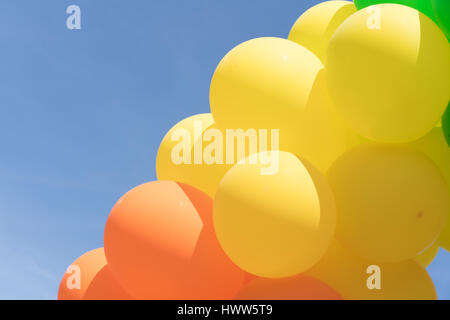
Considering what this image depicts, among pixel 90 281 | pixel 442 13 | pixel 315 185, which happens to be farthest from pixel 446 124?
pixel 90 281

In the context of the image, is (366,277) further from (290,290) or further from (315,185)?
(315,185)

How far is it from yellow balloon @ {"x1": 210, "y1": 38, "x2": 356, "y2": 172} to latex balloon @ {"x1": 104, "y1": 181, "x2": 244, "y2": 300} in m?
0.65

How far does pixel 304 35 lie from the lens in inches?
150

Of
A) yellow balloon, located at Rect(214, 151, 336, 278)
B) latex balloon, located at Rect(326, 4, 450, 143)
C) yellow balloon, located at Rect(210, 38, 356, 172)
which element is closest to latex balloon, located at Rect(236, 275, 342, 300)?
yellow balloon, located at Rect(214, 151, 336, 278)

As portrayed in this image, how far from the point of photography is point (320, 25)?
3744 mm

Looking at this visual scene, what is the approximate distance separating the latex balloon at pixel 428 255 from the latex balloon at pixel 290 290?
111 centimetres

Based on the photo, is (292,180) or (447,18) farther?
(447,18)

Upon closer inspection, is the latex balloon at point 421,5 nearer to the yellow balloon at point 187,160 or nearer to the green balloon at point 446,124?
the green balloon at point 446,124

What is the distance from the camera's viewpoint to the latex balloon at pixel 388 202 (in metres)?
2.77

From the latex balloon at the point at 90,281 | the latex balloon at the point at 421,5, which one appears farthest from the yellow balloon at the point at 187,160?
the latex balloon at the point at 421,5

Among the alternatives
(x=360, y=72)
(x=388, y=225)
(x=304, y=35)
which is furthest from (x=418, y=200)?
(x=304, y=35)

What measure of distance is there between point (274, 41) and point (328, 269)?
1.48 m

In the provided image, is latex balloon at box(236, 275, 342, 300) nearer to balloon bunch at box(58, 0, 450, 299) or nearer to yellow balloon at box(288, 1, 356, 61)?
balloon bunch at box(58, 0, 450, 299)
